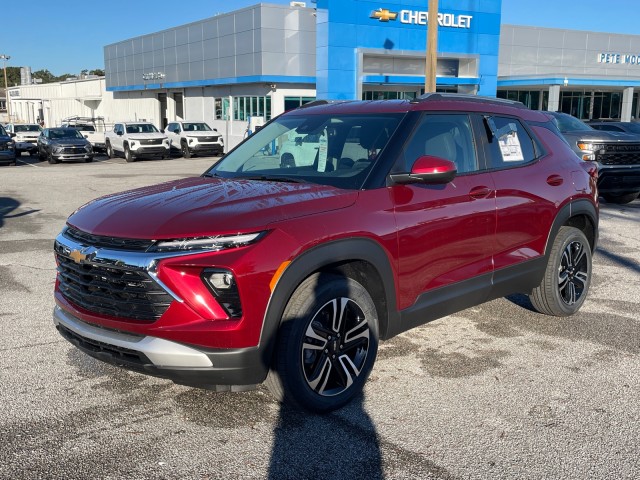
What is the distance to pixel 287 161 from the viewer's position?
472cm

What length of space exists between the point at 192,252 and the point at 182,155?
3064cm

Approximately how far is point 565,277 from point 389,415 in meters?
2.66

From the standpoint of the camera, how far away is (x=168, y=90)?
47.2 m

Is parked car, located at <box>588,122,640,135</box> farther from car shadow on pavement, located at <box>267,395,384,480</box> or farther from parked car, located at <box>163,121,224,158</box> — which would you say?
parked car, located at <box>163,121,224,158</box>

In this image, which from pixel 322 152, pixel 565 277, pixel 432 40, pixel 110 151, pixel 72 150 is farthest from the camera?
pixel 110 151

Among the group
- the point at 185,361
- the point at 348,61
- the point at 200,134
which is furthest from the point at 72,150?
the point at 185,361

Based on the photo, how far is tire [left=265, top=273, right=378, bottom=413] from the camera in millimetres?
3594

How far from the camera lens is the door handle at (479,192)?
4630mm

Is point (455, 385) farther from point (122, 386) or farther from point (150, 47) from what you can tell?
point (150, 47)

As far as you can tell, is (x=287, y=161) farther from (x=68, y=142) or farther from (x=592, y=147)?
(x=68, y=142)

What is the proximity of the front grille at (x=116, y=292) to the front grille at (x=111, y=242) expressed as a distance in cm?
12

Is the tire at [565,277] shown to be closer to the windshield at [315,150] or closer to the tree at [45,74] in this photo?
the windshield at [315,150]

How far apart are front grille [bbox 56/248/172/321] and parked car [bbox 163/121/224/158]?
28423 millimetres

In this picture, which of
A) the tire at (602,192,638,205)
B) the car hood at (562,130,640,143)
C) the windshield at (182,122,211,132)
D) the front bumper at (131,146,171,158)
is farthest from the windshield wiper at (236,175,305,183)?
the windshield at (182,122,211,132)
